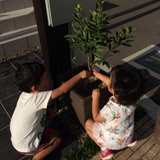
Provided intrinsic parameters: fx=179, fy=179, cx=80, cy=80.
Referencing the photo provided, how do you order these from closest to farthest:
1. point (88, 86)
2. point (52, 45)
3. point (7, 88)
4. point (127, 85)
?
point (127, 85) < point (52, 45) < point (88, 86) < point (7, 88)

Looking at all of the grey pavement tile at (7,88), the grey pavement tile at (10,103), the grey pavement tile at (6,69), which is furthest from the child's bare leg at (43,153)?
the grey pavement tile at (6,69)

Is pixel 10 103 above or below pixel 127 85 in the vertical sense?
below

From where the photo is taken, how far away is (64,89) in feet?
7.64

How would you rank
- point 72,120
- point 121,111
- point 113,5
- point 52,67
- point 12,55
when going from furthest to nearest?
point 113,5 → point 12,55 → point 72,120 → point 52,67 → point 121,111

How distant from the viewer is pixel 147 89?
363cm

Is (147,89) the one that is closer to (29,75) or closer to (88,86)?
(88,86)

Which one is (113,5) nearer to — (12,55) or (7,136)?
(12,55)

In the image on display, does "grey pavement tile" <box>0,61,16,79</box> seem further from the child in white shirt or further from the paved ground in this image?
the child in white shirt

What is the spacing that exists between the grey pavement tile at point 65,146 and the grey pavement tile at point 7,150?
482 millimetres

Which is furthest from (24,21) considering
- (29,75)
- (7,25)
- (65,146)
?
(65,146)

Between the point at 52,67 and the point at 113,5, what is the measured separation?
696 centimetres

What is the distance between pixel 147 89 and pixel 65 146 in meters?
2.01

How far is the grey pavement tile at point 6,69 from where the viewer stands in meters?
4.30

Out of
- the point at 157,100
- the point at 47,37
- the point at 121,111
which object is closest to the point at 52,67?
the point at 47,37
